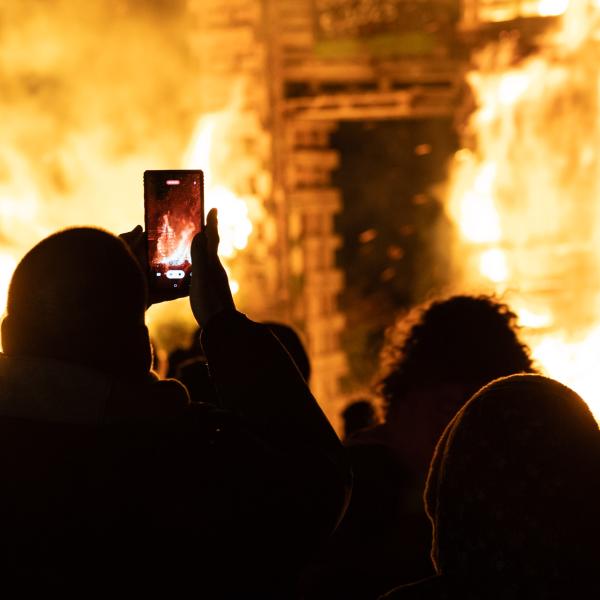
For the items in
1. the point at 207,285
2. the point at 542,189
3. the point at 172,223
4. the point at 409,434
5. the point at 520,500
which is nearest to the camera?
the point at 520,500


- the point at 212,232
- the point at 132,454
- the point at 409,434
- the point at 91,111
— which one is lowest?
the point at 409,434

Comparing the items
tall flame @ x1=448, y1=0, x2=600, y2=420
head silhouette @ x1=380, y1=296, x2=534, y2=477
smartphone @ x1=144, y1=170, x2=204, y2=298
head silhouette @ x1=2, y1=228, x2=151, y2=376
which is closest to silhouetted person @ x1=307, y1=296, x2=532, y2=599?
head silhouette @ x1=380, y1=296, x2=534, y2=477

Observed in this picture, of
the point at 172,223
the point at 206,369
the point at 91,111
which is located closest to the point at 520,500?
the point at 172,223

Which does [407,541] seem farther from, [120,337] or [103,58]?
[103,58]

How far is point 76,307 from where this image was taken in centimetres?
161

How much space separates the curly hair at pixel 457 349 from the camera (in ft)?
8.03

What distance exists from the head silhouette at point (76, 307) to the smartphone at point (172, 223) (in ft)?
0.74

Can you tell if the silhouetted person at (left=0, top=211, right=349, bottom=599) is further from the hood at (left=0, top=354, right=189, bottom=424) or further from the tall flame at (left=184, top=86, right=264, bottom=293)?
the tall flame at (left=184, top=86, right=264, bottom=293)

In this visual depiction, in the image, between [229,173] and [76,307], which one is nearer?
[76,307]

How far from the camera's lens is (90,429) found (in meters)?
1.55

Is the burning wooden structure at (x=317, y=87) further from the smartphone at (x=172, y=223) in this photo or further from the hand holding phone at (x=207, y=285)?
the hand holding phone at (x=207, y=285)

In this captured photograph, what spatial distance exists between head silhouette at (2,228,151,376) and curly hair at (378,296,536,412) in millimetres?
1001

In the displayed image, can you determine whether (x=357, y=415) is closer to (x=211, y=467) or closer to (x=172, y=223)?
(x=172, y=223)

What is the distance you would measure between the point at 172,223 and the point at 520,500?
866 mm
